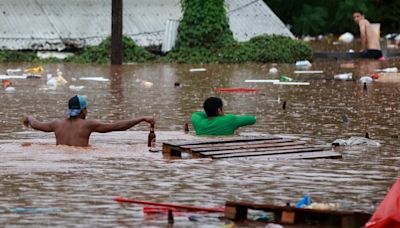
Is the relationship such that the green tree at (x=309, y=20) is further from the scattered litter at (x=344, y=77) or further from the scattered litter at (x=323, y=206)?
the scattered litter at (x=323, y=206)

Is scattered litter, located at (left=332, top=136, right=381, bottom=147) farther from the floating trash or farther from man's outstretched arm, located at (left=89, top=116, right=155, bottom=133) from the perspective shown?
the floating trash

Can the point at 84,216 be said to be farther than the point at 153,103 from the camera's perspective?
No

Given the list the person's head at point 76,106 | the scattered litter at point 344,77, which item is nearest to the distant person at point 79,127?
the person's head at point 76,106

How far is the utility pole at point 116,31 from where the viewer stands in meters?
29.3

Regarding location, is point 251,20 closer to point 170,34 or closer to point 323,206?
point 170,34

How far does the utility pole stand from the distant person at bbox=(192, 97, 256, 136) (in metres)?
15.6

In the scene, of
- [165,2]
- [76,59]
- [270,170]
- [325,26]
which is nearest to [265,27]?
[165,2]

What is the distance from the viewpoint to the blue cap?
12.5m

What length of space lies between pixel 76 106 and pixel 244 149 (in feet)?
6.08

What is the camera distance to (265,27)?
3409cm

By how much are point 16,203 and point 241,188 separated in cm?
192

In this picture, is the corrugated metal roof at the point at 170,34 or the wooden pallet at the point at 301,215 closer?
the wooden pallet at the point at 301,215

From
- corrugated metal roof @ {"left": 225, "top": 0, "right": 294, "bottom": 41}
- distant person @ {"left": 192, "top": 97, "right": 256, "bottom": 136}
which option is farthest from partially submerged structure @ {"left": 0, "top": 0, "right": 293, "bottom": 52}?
distant person @ {"left": 192, "top": 97, "right": 256, "bottom": 136}

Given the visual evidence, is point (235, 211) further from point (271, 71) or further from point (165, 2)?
point (165, 2)
